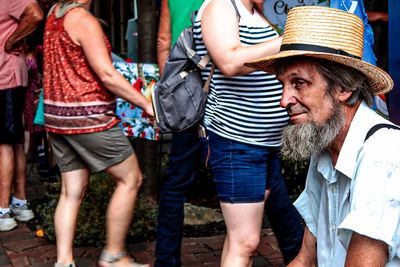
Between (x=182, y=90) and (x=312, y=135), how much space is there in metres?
1.21

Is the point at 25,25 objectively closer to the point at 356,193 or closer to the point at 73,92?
the point at 73,92

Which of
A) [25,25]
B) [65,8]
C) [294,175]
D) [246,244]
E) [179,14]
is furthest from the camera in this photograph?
[294,175]

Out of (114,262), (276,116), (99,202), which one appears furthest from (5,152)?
Answer: (276,116)

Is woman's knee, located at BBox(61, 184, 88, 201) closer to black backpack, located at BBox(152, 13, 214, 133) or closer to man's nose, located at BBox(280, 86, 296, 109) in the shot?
black backpack, located at BBox(152, 13, 214, 133)

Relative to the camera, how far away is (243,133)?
10.3 feet

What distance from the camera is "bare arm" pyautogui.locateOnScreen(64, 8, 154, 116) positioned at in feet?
12.4

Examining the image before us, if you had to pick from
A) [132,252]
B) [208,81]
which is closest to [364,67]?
[208,81]

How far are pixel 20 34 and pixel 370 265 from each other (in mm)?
3698

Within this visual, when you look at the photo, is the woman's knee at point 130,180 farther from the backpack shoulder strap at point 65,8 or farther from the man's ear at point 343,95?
the man's ear at point 343,95

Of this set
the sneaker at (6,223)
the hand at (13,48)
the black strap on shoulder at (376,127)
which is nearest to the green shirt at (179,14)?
the hand at (13,48)

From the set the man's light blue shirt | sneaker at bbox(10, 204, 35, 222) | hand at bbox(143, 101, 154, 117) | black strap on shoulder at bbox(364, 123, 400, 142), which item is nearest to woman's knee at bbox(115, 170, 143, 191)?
hand at bbox(143, 101, 154, 117)

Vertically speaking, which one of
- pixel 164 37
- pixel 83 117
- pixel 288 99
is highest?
pixel 164 37

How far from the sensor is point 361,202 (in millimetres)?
1997

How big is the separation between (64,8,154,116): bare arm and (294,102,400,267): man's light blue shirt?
5.08 ft
